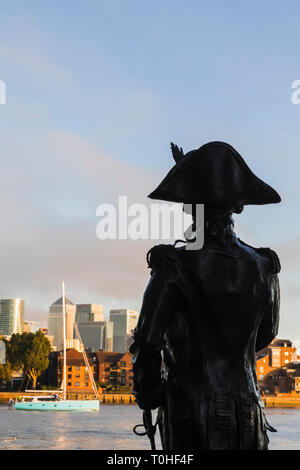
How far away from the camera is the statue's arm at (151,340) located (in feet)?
12.9

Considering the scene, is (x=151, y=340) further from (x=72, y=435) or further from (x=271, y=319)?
(x=72, y=435)

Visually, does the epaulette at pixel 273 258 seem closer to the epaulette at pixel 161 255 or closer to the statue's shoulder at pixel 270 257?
the statue's shoulder at pixel 270 257

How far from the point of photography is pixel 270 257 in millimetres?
4203

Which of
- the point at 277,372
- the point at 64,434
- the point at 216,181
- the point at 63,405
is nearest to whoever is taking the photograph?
the point at 216,181

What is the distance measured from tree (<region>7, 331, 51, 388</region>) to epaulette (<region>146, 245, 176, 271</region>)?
118m

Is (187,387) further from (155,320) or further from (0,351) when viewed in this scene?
(0,351)

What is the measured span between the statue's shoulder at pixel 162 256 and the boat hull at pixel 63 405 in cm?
9014

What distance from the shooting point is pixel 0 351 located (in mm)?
108875

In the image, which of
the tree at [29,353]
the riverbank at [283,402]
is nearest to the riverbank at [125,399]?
the riverbank at [283,402]

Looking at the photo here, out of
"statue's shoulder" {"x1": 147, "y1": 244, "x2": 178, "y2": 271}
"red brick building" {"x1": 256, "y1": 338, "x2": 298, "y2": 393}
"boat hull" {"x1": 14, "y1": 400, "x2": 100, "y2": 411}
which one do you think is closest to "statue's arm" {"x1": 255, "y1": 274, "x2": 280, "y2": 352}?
"statue's shoulder" {"x1": 147, "y1": 244, "x2": 178, "y2": 271}

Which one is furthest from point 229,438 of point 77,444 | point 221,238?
point 77,444

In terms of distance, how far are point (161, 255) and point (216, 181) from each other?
1.64 feet

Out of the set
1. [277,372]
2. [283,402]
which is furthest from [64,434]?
[277,372]
